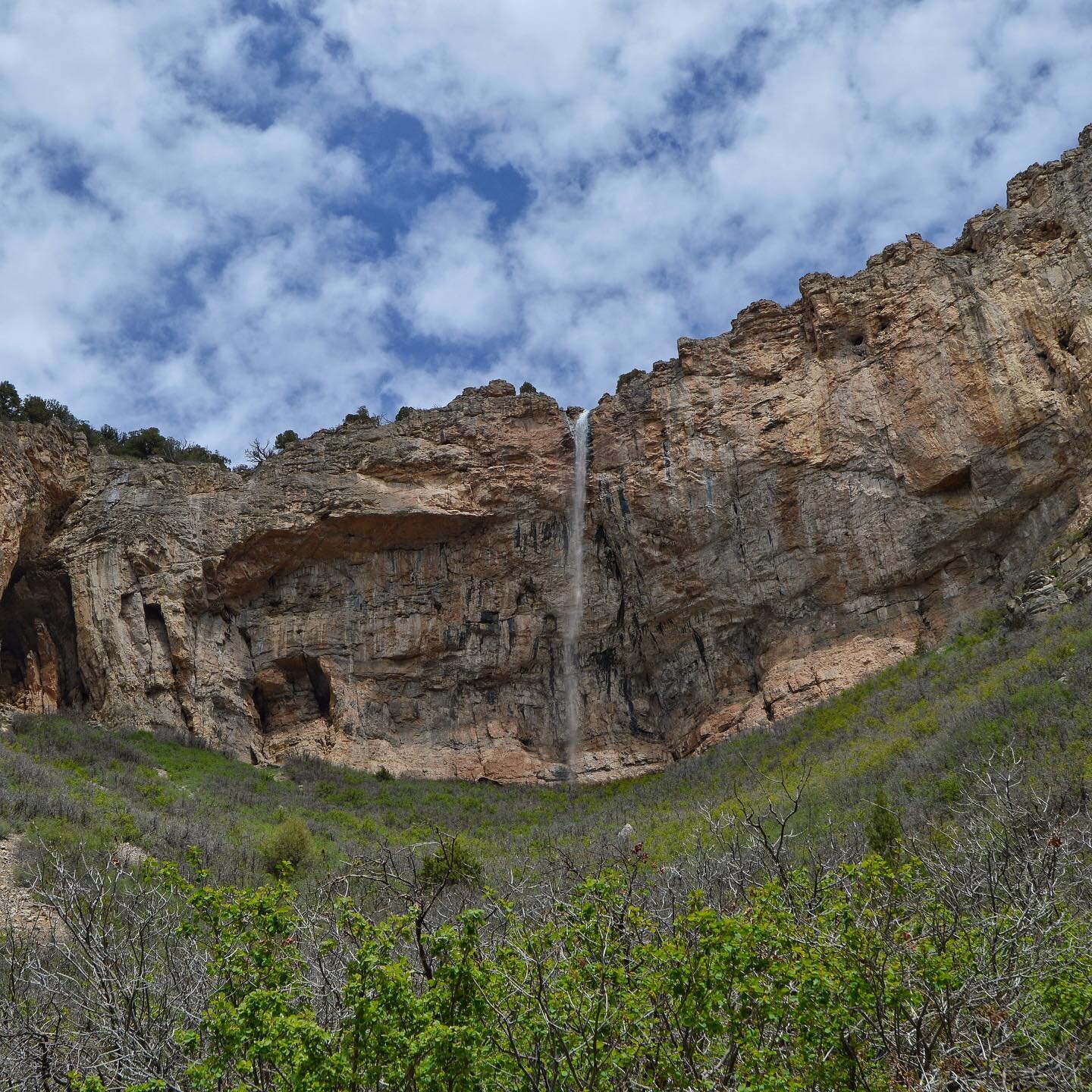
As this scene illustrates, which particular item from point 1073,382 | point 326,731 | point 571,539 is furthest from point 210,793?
point 1073,382

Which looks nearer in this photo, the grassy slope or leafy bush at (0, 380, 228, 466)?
the grassy slope

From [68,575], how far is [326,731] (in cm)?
821

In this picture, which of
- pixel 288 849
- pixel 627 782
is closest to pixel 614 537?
pixel 627 782

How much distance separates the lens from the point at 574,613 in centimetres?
2947

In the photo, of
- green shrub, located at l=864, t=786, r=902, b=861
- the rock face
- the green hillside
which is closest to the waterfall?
the rock face

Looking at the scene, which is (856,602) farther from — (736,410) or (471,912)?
(471,912)

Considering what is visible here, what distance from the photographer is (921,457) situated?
25438 millimetres

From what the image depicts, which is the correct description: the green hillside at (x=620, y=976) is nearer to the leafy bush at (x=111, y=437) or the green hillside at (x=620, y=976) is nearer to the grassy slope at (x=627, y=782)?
the grassy slope at (x=627, y=782)

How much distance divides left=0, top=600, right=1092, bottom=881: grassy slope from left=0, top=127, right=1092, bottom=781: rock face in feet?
7.13

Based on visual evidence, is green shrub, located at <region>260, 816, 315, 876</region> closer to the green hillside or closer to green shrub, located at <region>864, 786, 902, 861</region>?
the green hillside

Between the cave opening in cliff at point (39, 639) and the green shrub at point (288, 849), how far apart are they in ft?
41.2

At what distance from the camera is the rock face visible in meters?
25.0

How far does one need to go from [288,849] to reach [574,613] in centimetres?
1343

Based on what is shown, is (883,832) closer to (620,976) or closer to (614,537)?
(620,976)
